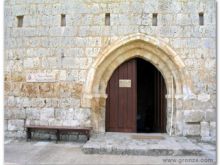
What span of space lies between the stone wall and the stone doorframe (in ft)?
0.35

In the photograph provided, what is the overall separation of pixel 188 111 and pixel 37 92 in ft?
10.5

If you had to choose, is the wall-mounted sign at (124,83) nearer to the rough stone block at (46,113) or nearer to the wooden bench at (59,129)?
the wooden bench at (59,129)

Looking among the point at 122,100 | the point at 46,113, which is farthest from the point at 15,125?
the point at 122,100

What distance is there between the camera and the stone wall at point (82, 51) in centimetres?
539

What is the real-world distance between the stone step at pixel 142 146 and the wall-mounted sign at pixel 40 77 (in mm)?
1528

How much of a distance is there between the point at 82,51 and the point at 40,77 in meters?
1.06

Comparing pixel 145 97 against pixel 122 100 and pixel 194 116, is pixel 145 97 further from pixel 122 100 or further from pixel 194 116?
pixel 194 116

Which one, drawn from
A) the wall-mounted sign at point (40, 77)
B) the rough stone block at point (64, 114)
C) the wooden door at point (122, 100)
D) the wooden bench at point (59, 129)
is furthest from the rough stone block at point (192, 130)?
the wall-mounted sign at point (40, 77)

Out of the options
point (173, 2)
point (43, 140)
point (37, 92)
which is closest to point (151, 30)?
point (173, 2)

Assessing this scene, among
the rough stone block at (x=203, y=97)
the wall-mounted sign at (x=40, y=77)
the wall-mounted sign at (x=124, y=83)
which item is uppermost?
the wall-mounted sign at (x=40, y=77)

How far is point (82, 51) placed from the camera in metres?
5.52

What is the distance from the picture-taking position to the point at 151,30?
544 centimetres

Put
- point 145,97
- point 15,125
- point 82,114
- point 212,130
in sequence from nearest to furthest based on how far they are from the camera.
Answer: point 212,130, point 82,114, point 15,125, point 145,97

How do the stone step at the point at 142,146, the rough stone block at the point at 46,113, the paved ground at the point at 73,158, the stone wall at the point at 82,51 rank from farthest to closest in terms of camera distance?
the rough stone block at the point at 46,113, the stone wall at the point at 82,51, the stone step at the point at 142,146, the paved ground at the point at 73,158
